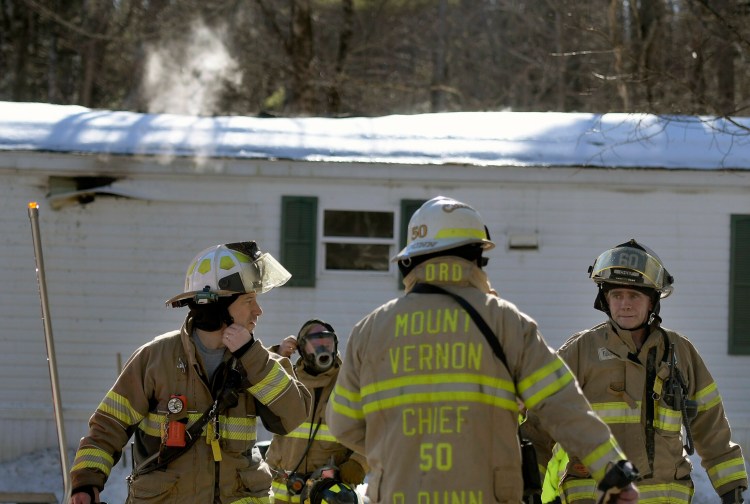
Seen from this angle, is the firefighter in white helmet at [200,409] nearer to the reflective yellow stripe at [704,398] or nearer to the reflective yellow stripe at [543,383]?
the reflective yellow stripe at [543,383]

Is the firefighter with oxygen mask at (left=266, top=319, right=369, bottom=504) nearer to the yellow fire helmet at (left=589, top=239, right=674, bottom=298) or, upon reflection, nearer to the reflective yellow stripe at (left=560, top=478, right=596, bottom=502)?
the reflective yellow stripe at (left=560, top=478, right=596, bottom=502)

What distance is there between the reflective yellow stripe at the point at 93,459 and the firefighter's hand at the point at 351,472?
80.3 inches

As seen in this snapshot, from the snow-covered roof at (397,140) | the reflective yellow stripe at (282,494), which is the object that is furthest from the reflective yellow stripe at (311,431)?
the snow-covered roof at (397,140)

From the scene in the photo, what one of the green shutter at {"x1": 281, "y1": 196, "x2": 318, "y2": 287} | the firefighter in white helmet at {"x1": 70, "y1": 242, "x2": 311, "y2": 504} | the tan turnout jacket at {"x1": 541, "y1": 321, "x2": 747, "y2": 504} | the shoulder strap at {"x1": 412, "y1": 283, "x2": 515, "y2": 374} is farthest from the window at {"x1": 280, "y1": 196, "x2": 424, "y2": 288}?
the shoulder strap at {"x1": 412, "y1": 283, "x2": 515, "y2": 374}

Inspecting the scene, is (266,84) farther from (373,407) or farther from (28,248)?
(373,407)

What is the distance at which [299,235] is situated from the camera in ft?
38.3

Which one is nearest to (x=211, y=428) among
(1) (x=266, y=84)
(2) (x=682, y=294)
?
(2) (x=682, y=294)

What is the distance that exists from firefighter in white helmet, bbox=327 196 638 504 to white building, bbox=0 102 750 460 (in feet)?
25.2

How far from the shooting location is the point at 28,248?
11.7 meters

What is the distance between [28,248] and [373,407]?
851cm

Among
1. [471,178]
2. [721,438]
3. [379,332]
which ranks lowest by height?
[721,438]

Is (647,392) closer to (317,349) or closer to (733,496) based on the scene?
(733,496)

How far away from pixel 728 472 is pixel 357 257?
689 cm

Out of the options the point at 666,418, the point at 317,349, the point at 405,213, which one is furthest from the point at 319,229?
the point at 666,418
